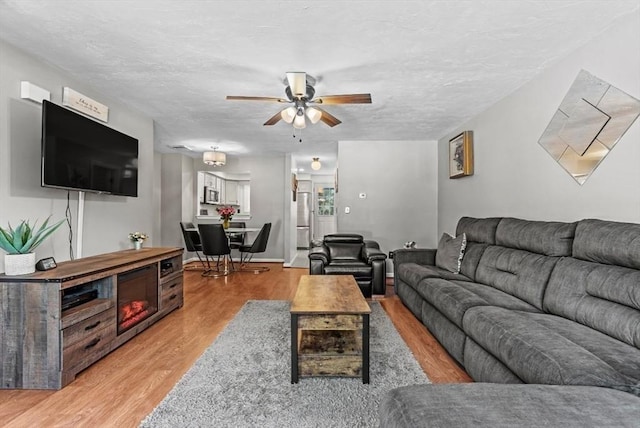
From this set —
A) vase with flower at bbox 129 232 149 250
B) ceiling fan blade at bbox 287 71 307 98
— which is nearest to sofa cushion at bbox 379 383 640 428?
ceiling fan blade at bbox 287 71 307 98

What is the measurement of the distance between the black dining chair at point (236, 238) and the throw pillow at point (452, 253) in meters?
3.90

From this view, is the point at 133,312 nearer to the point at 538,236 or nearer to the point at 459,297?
the point at 459,297

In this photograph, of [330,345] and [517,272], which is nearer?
[330,345]

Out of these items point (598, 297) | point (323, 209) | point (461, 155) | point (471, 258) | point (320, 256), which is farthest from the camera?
point (323, 209)

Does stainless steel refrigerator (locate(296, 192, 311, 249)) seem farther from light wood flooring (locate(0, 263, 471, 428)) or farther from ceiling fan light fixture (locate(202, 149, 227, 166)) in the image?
light wood flooring (locate(0, 263, 471, 428))

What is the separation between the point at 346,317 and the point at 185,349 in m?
1.45

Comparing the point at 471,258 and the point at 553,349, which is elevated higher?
the point at 471,258

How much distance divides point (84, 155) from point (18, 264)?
109 centimetres

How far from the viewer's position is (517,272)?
99.8 inches

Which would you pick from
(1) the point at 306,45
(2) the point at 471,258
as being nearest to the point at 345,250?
(2) the point at 471,258

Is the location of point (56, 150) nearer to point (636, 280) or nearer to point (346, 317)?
point (346, 317)

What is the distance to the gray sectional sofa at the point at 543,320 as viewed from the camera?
3.49ft

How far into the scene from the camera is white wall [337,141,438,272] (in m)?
5.54

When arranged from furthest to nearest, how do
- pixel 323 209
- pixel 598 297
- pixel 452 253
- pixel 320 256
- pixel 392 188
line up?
pixel 323 209
pixel 392 188
pixel 320 256
pixel 452 253
pixel 598 297
